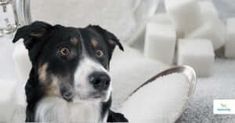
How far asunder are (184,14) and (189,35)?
0.13ft

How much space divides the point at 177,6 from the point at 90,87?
Answer: 49 cm

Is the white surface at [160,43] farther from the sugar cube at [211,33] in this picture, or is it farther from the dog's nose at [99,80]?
the dog's nose at [99,80]

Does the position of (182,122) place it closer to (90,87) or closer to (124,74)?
(124,74)

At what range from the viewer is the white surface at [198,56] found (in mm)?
815

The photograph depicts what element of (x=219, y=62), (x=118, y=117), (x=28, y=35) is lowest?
(x=219, y=62)

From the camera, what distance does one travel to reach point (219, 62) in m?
0.89

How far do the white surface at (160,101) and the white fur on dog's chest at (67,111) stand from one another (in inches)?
4.1

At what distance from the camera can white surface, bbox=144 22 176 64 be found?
81 cm

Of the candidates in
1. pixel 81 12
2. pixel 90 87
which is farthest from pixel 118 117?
pixel 81 12

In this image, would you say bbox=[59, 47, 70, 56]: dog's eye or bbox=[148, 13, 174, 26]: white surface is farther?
bbox=[148, 13, 174, 26]: white surface

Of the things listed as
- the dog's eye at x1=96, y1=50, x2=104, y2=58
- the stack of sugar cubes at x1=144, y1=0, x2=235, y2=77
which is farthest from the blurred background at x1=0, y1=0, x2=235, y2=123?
the dog's eye at x1=96, y1=50, x2=104, y2=58

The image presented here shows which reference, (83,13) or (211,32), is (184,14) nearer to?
(211,32)

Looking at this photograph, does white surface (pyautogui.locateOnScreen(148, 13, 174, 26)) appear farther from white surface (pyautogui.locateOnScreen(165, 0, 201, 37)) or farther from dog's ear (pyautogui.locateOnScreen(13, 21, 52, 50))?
dog's ear (pyautogui.locateOnScreen(13, 21, 52, 50))

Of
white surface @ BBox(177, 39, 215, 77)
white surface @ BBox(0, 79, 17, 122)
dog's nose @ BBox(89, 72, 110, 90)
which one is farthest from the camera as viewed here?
white surface @ BBox(177, 39, 215, 77)
